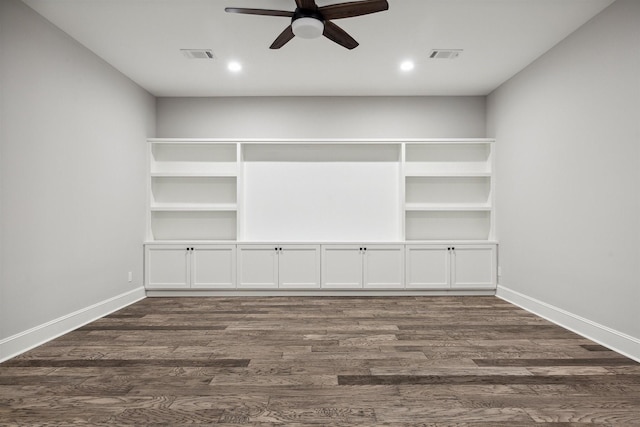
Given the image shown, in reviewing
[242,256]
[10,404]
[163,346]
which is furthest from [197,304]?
[10,404]

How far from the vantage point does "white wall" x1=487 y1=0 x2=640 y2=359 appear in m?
2.83

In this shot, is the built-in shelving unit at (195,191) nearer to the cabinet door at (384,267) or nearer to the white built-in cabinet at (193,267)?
the white built-in cabinet at (193,267)

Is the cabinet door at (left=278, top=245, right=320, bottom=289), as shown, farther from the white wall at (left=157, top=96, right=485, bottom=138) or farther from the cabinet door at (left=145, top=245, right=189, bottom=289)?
the white wall at (left=157, top=96, right=485, bottom=138)

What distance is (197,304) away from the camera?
14.8ft

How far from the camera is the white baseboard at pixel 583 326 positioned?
2.77 m

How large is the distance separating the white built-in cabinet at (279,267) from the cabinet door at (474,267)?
71.8 inches

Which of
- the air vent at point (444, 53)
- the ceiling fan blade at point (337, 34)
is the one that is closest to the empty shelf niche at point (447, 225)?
the air vent at point (444, 53)

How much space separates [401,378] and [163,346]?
1.87 metres

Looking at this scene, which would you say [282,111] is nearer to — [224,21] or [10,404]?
[224,21]

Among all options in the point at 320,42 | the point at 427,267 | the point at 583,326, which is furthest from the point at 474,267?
the point at 320,42

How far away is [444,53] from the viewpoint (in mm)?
3877

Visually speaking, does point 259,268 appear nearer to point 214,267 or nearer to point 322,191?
point 214,267

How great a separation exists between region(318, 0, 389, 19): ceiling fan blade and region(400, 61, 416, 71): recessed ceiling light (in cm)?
157

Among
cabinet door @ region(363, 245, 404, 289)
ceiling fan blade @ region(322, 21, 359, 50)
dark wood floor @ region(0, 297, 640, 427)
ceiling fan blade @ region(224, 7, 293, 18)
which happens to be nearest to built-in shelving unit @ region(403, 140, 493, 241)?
cabinet door @ region(363, 245, 404, 289)
